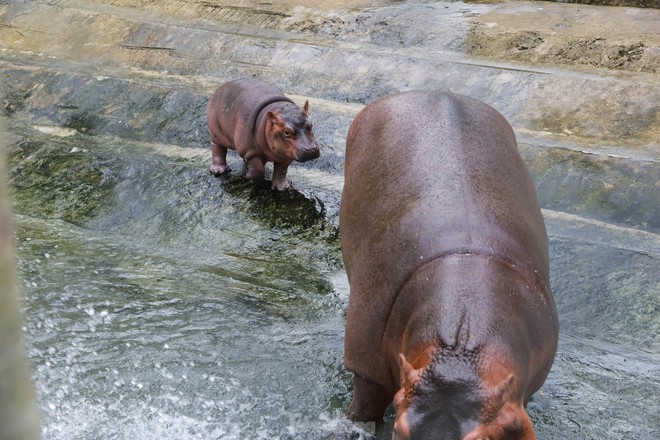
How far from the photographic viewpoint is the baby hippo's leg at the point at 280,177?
6.21m

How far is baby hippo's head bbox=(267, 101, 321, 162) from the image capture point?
19.5 ft

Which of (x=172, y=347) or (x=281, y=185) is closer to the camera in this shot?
(x=172, y=347)

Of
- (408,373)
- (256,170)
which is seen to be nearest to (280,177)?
(256,170)

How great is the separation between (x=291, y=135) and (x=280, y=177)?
1.42 feet

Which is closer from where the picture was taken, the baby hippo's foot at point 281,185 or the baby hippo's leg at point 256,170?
the baby hippo's foot at point 281,185

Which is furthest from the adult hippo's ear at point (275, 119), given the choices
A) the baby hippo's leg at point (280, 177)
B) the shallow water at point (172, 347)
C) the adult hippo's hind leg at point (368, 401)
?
the adult hippo's hind leg at point (368, 401)

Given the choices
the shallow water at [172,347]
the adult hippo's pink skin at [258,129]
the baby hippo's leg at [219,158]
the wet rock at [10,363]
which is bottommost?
the shallow water at [172,347]

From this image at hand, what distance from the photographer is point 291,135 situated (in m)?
5.95

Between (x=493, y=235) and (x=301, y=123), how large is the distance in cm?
330

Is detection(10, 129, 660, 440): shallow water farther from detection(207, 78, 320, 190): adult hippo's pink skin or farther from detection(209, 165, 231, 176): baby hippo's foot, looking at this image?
detection(207, 78, 320, 190): adult hippo's pink skin

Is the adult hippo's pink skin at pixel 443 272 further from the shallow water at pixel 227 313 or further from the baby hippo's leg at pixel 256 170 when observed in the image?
the baby hippo's leg at pixel 256 170

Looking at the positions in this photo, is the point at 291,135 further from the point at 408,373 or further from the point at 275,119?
the point at 408,373

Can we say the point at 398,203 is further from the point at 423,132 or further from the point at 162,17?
the point at 162,17

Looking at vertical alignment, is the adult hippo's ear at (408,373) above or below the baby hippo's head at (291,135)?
above
